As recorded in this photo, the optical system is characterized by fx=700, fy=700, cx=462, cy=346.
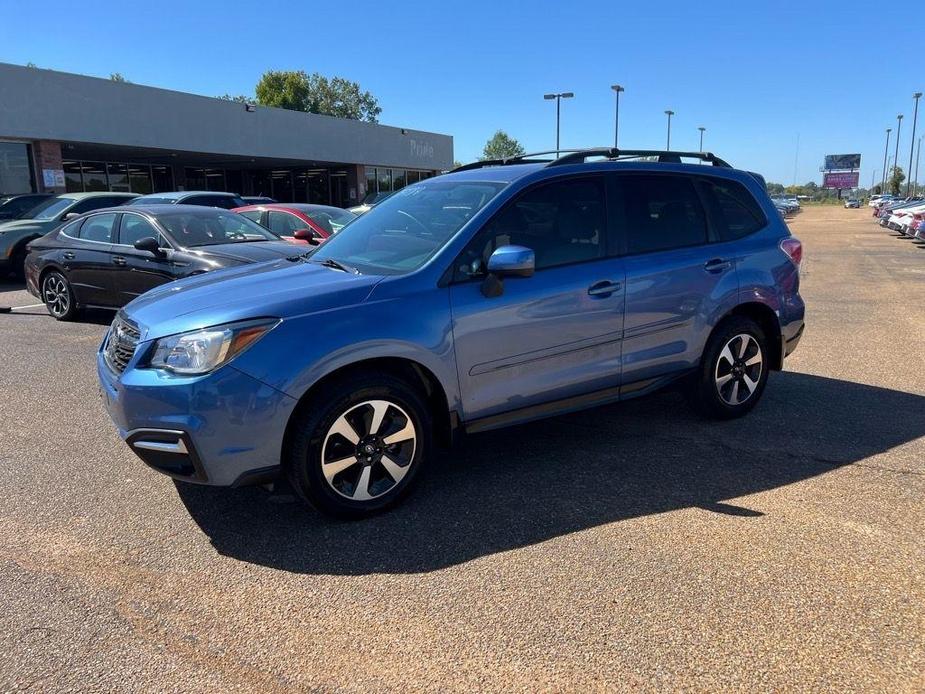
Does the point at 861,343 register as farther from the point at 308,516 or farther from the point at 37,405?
the point at 37,405

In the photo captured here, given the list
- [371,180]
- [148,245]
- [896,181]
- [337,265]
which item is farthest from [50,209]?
[896,181]

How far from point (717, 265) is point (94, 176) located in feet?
102

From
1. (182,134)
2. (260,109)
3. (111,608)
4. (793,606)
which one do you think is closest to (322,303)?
(111,608)

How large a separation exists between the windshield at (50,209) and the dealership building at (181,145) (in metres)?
8.23

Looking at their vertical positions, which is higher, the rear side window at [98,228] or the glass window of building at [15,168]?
the glass window of building at [15,168]

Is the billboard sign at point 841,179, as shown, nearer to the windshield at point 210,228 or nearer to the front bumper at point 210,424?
the windshield at point 210,228

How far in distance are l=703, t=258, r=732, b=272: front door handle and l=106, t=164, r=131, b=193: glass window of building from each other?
3110 centimetres

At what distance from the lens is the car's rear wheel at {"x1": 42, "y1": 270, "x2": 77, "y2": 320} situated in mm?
9312

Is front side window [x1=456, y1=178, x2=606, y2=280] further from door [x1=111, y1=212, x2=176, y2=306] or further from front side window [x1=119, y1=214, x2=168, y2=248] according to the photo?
front side window [x1=119, y1=214, x2=168, y2=248]

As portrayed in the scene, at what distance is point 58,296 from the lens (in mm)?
9438

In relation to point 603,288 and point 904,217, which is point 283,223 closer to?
point 603,288

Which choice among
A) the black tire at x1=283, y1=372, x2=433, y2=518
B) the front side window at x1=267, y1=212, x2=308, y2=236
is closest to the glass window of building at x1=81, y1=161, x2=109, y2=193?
the front side window at x1=267, y1=212, x2=308, y2=236

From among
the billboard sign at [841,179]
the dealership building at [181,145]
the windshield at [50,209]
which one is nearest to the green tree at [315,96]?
the dealership building at [181,145]

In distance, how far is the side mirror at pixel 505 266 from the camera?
3705 mm
